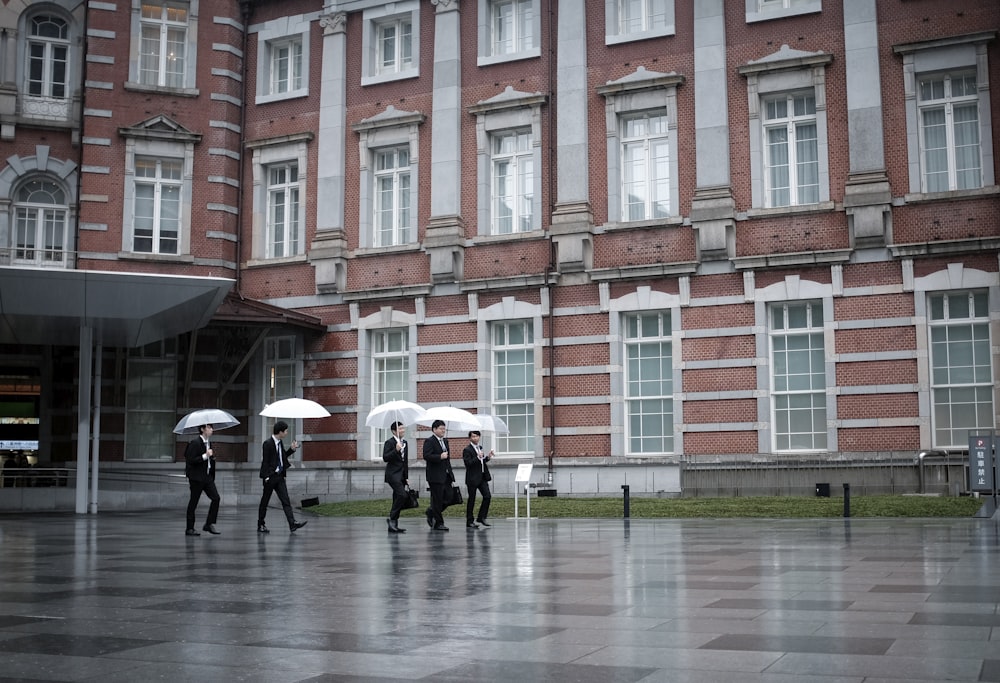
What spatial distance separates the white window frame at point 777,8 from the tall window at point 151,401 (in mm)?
17692

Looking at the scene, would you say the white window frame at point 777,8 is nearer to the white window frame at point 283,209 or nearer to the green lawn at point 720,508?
the green lawn at point 720,508

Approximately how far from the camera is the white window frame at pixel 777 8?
87.2 ft

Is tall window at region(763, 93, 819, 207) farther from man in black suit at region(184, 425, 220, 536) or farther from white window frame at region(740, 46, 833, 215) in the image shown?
man in black suit at region(184, 425, 220, 536)

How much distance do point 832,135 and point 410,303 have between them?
1130 centimetres

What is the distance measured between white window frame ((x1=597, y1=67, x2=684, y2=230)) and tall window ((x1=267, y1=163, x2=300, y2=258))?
30.6 feet

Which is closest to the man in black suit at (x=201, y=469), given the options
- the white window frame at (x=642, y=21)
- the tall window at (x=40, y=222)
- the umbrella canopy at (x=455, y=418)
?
the umbrella canopy at (x=455, y=418)

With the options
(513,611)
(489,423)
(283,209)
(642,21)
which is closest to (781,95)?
(642,21)

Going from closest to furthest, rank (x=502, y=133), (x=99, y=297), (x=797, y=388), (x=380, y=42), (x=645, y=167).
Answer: (x=99, y=297), (x=797, y=388), (x=645, y=167), (x=502, y=133), (x=380, y=42)

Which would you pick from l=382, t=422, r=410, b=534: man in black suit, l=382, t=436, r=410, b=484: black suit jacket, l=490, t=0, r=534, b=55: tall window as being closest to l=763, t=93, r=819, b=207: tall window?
l=490, t=0, r=534, b=55: tall window

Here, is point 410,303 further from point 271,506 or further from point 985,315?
point 985,315

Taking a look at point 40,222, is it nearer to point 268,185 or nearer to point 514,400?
point 268,185

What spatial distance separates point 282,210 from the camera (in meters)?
33.2

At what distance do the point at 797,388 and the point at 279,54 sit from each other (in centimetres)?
1756

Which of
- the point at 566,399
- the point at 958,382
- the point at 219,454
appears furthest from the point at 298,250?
the point at 958,382
